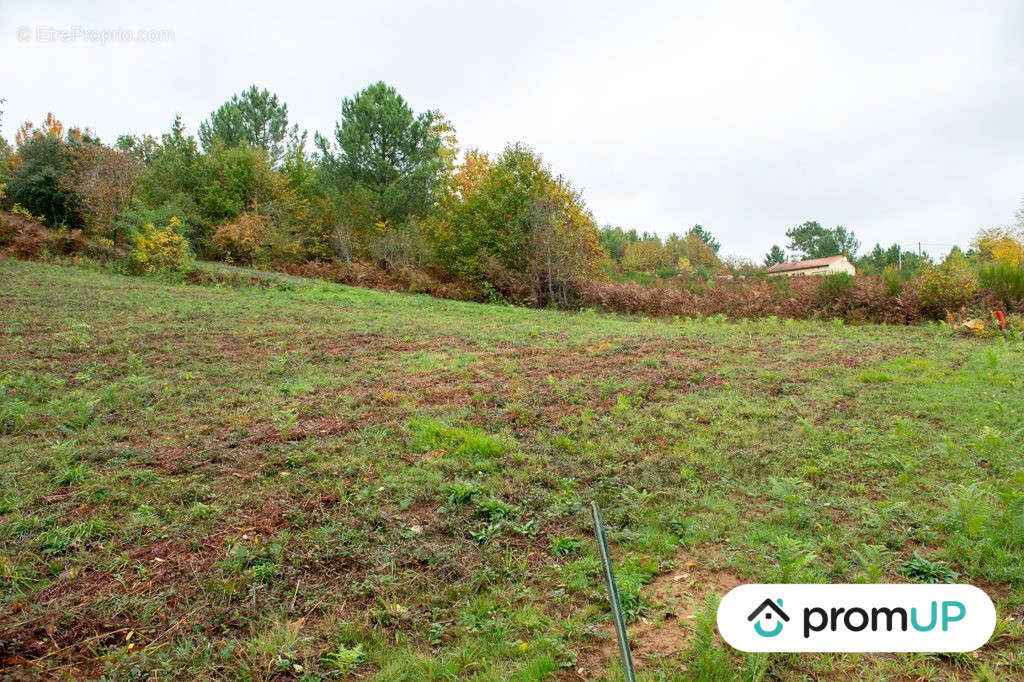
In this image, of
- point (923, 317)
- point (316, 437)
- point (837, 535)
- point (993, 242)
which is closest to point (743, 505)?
point (837, 535)

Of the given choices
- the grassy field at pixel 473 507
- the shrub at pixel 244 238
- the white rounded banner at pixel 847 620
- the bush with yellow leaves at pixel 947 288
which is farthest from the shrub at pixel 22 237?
the bush with yellow leaves at pixel 947 288

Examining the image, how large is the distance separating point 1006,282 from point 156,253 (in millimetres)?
20089

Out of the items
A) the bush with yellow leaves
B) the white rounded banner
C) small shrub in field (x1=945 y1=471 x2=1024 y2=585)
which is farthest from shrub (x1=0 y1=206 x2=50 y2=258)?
the bush with yellow leaves

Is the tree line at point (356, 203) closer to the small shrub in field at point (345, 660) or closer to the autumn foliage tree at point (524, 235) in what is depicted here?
the autumn foliage tree at point (524, 235)

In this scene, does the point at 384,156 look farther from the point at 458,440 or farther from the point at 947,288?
the point at 458,440

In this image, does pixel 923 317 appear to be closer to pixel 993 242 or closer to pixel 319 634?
pixel 319 634

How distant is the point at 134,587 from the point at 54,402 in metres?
3.40

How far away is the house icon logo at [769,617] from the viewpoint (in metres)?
2.07

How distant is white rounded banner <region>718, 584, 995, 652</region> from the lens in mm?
2080

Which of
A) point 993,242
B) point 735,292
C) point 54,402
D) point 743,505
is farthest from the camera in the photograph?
point 993,242

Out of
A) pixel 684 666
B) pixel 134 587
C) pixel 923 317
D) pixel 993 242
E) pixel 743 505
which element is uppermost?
pixel 993 242

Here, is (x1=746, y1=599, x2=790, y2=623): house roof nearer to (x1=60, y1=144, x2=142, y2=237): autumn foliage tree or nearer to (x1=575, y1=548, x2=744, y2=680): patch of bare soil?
(x1=575, y1=548, x2=744, y2=680): patch of bare soil

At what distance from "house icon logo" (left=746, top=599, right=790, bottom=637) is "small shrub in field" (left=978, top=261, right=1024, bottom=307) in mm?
11325

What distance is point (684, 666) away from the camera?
2162 millimetres
